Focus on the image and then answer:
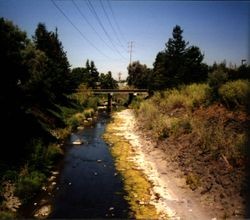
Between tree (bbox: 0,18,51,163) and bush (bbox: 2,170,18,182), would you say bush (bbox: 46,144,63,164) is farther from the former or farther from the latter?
bush (bbox: 2,170,18,182)

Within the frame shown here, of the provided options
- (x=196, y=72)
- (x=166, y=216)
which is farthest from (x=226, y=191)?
(x=196, y=72)

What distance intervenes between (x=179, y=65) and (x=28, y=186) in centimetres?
3107

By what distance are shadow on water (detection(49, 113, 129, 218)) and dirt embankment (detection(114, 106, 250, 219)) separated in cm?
189

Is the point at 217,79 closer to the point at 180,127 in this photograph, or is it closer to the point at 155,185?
the point at 180,127

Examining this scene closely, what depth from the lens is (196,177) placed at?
14430 mm

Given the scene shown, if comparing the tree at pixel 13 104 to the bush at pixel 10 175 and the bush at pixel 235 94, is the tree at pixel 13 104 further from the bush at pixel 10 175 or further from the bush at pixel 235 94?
the bush at pixel 235 94

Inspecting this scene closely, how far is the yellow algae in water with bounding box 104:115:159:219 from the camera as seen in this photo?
12030 millimetres

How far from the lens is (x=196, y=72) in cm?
3934

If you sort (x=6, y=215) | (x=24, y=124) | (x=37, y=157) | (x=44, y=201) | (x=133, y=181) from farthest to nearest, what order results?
1. (x=24, y=124)
2. (x=37, y=157)
3. (x=133, y=181)
4. (x=44, y=201)
5. (x=6, y=215)

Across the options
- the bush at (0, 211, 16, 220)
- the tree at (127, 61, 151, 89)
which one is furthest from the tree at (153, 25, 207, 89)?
the tree at (127, 61, 151, 89)

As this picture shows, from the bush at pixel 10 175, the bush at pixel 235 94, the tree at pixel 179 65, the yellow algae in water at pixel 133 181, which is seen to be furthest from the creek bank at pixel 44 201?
the tree at pixel 179 65

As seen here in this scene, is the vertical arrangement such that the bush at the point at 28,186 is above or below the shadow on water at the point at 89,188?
above

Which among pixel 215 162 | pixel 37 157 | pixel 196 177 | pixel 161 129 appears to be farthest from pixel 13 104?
pixel 215 162

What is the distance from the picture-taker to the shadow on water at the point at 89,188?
1202 cm
